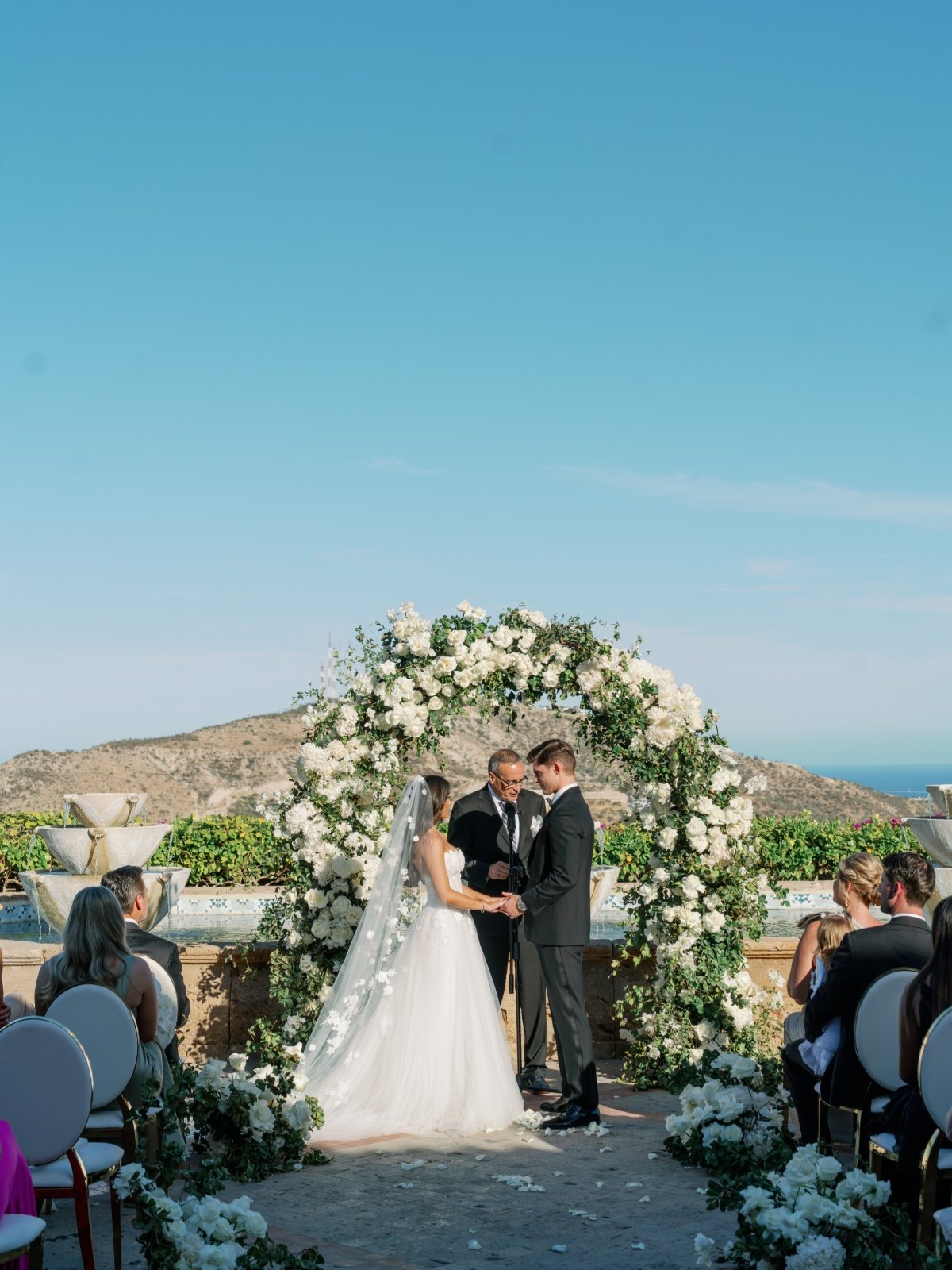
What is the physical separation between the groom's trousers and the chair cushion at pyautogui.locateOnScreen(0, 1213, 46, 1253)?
11.5 ft

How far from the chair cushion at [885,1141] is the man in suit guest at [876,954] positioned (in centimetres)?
54

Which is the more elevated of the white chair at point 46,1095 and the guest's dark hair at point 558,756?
the guest's dark hair at point 558,756

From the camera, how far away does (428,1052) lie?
682 cm

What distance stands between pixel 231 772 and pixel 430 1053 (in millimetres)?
33323

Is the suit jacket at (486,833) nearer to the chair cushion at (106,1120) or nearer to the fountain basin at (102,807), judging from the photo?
the chair cushion at (106,1120)

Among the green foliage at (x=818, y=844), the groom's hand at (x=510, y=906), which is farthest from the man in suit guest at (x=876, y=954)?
the green foliage at (x=818, y=844)

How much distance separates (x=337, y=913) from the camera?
7719mm

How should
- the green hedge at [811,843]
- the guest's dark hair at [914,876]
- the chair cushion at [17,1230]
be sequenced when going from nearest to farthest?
the chair cushion at [17,1230]
the guest's dark hair at [914,876]
the green hedge at [811,843]

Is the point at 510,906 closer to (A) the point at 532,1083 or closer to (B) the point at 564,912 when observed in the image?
(B) the point at 564,912

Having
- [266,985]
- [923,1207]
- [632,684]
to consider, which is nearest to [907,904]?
[923,1207]

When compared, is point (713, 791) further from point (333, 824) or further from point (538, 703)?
point (333, 824)

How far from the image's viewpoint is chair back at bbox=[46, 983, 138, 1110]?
16.0 ft

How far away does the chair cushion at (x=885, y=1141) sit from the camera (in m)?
4.55

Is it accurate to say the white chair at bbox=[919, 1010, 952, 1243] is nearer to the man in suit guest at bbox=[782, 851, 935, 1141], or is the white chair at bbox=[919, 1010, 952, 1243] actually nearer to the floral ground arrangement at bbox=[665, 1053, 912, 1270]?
the floral ground arrangement at bbox=[665, 1053, 912, 1270]
